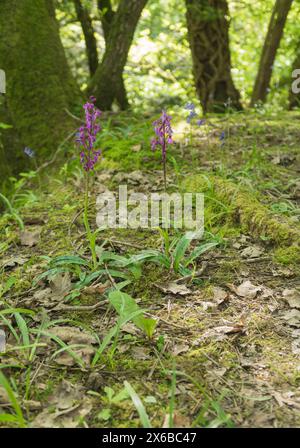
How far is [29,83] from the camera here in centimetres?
494

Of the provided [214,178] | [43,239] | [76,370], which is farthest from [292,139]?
[76,370]

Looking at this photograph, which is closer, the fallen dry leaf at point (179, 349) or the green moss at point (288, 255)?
the fallen dry leaf at point (179, 349)

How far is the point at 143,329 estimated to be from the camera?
2299 mm

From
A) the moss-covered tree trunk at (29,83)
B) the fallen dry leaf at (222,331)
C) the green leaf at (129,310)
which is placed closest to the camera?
the green leaf at (129,310)

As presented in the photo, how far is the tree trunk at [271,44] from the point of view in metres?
7.32

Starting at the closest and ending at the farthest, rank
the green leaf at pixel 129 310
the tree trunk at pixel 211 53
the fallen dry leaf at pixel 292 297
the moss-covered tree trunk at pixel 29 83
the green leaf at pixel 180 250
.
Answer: the green leaf at pixel 129 310 < the fallen dry leaf at pixel 292 297 < the green leaf at pixel 180 250 < the moss-covered tree trunk at pixel 29 83 < the tree trunk at pixel 211 53

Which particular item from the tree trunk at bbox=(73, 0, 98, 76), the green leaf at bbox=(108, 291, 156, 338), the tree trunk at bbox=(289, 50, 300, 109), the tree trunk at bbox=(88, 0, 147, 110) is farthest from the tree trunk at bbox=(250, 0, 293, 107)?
the green leaf at bbox=(108, 291, 156, 338)

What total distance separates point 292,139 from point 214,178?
1.59 metres

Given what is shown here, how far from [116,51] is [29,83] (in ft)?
4.36

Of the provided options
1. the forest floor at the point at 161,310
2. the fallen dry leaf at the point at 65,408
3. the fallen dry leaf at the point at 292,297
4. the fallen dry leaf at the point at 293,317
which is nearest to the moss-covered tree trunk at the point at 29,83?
the forest floor at the point at 161,310

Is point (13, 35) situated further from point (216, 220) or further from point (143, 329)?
point (143, 329)

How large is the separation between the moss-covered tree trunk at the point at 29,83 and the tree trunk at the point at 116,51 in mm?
874

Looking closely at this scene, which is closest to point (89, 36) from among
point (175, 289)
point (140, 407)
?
point (175, 289)

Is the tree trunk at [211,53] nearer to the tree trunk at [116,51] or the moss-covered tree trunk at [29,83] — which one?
the tree trunk at [116,51]
